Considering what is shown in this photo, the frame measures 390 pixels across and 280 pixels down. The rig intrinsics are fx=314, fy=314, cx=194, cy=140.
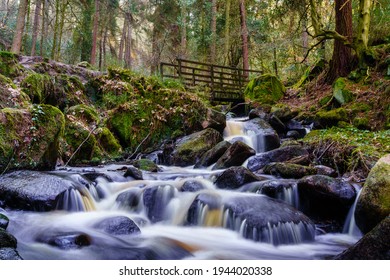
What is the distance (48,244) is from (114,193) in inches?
72.6

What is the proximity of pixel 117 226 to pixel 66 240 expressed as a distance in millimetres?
692

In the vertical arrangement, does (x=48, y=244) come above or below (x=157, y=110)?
below

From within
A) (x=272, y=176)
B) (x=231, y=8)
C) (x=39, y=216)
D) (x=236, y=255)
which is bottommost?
(x=236, y=255)

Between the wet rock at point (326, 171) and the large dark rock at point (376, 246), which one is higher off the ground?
the wet rock at point (326, 171)

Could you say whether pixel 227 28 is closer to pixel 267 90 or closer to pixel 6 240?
pixel 267 90

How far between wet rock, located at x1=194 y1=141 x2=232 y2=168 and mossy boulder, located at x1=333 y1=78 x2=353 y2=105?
12.8 feet

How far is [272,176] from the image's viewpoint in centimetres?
593

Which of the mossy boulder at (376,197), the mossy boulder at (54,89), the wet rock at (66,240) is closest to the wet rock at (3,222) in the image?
the wet rock at (66,240)

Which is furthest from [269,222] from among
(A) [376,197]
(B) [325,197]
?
(A) [376,197]

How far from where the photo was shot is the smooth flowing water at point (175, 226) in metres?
3.74

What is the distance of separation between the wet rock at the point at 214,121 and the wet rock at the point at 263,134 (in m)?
0.79

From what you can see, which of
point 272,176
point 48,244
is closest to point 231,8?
point 272,176

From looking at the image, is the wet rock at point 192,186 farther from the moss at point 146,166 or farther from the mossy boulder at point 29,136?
the mossy boulder at point 29,136

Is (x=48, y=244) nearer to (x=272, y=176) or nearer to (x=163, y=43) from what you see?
(x=272, y=176)
